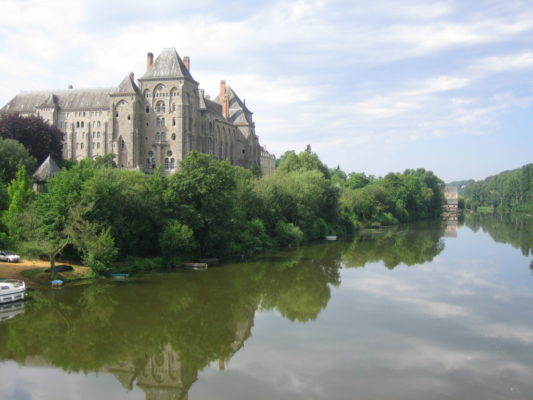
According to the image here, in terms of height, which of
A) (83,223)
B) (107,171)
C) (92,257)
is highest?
(107,171)

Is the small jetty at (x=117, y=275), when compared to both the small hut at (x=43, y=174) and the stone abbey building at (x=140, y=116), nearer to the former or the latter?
the small hut at (x=43, y=174)

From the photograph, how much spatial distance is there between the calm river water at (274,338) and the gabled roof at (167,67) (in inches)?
1511

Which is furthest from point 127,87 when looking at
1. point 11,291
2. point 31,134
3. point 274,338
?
point 274,338

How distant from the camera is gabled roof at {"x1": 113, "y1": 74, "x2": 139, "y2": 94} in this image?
67.8m

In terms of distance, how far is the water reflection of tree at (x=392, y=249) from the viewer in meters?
45.2

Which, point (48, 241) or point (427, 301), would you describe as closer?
point (427, 301)

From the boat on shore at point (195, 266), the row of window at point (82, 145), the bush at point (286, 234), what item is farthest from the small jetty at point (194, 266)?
the row of window at point (82, 145)

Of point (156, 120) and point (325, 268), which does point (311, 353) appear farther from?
point (156, 120)

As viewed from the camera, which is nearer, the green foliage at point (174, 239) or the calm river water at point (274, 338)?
the calm river water at point (274, 338)

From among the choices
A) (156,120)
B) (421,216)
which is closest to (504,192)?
(421,216)

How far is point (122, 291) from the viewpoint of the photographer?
96.3 ft

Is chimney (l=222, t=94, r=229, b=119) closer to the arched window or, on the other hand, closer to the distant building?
the arched window

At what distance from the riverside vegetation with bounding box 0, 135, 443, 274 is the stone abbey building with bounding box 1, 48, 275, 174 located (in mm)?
11010

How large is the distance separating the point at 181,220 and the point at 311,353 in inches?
829
